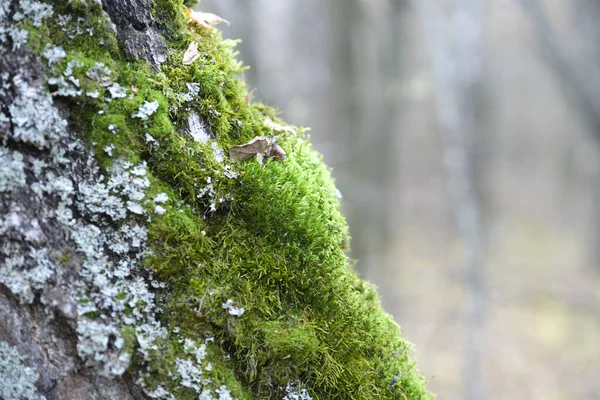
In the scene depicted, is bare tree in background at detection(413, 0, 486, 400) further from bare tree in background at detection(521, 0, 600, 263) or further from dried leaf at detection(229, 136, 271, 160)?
dried leaf at detection(229, 136, 271, 160)

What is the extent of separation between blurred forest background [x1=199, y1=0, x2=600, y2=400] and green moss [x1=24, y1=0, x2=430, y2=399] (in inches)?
135

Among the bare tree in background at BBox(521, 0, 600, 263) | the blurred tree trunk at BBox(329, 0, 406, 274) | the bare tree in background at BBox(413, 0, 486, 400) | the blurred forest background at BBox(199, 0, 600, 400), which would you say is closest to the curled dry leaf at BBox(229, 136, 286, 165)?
the blurred forest background at BBox(199, 0, 600, 400)

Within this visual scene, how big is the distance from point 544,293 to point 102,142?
46.6ft

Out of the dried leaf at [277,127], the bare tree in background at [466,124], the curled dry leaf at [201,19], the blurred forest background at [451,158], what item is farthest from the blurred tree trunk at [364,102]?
the curled dry leaf at [201,19]

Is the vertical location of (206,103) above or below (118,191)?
above

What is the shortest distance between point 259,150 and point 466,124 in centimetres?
512

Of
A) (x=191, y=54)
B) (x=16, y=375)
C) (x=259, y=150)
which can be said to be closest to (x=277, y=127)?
(x=259, y=150)

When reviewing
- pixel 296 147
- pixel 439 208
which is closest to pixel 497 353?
pixel 296 147

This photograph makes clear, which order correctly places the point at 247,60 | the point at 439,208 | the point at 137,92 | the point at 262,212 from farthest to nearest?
1. the point at 439,208
2. the point at 247,60
3. the point at 262,212
4. the point at 137,92

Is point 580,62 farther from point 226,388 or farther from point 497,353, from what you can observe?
point 497,353

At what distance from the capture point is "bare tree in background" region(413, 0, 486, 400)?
5887mm

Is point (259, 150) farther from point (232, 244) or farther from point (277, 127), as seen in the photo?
point (232, 244)

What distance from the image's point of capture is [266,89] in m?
6.40

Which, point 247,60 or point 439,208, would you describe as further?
point 439,208
